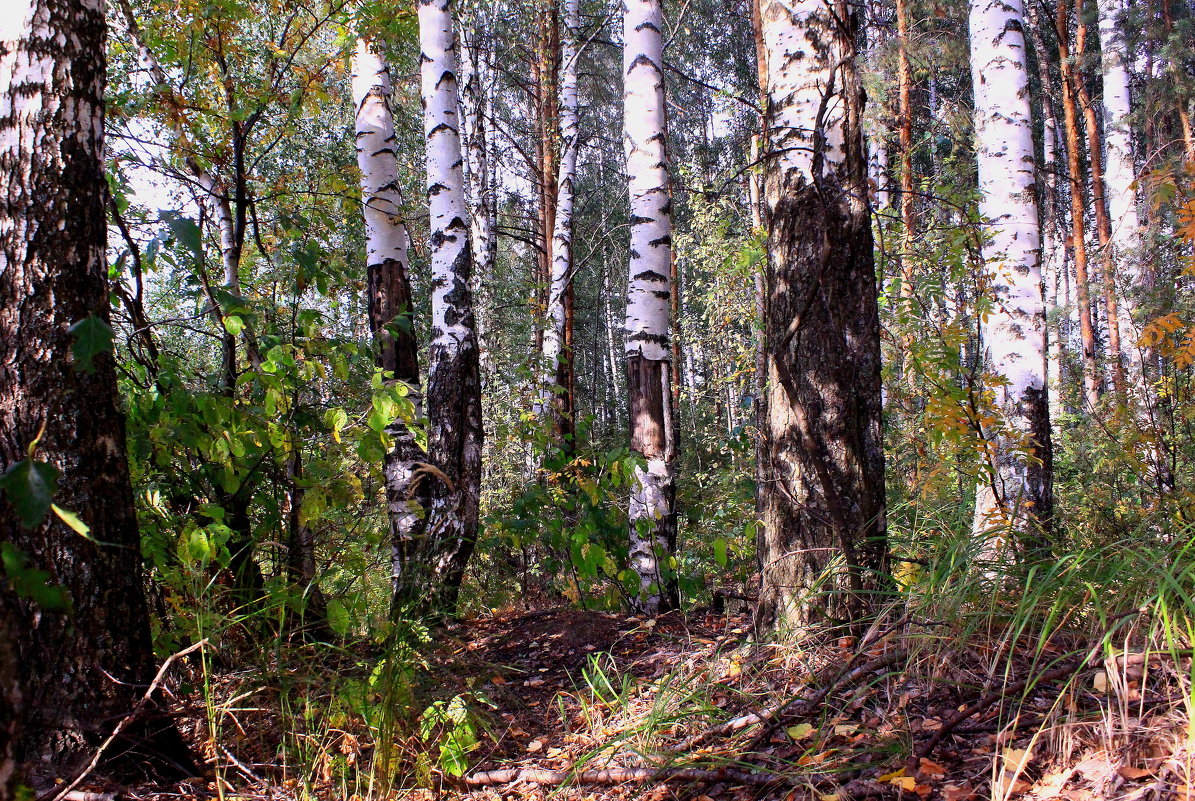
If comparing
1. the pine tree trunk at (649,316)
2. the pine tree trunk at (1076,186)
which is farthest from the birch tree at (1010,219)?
the pine tree trunk at (1076,186)

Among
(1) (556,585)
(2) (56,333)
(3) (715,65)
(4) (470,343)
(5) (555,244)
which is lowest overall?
(1) (556,585)

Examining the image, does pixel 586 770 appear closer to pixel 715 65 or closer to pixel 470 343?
pixel 470 343

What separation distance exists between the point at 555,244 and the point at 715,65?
11.7m

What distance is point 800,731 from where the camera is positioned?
2.10 m

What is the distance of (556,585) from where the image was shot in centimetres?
554

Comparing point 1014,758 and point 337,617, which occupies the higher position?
point 337,617

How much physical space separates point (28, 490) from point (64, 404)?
98 centimetres

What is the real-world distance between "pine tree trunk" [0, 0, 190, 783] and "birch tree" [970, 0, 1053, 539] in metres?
4.84

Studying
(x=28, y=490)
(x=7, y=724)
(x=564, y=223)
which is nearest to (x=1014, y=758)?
(x=7, y=724)

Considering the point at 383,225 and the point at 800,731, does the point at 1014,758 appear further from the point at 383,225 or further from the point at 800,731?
the point at 383,225

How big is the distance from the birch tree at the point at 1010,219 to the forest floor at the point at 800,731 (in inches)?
123

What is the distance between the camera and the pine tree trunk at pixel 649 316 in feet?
14.7

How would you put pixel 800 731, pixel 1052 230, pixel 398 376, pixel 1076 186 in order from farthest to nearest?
pixel 1052 230
pixel 1076 186
pixel 398 376
pixel 800 731

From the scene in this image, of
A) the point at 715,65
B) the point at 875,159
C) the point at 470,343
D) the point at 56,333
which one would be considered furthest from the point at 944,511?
the point at 715,65
